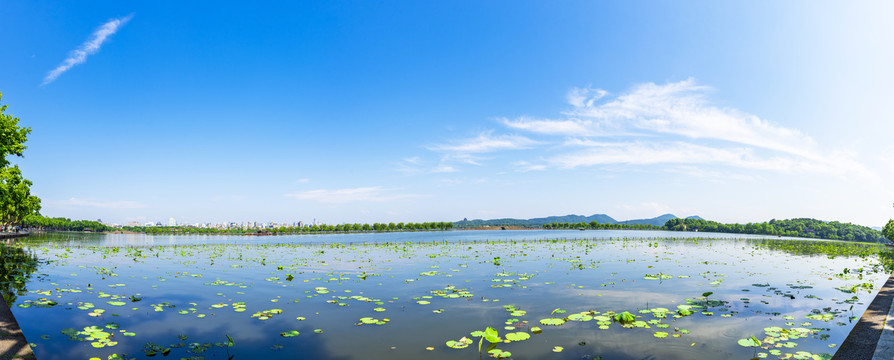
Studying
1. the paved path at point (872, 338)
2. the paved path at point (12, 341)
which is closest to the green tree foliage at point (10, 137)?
the paved path at point (12, 341)

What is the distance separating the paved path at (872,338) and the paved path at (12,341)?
13729 mm

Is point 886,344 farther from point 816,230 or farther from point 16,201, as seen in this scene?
point 816,230

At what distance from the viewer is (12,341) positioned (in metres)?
7.07

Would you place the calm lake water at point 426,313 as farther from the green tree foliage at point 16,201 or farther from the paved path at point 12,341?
the green tree foliage at point 16,201

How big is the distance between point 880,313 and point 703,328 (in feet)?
17.8

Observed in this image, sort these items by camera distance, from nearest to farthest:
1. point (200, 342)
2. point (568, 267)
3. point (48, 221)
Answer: point (200, 342), point (568, 267), point (48, 221)

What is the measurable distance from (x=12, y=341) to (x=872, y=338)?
16.4m

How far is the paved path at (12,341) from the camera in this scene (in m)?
6.44

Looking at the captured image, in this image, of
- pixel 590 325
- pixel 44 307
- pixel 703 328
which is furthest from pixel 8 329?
pixel 703 328

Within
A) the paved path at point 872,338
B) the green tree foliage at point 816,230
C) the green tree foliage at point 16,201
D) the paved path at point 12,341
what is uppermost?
the green tree foliage at point 16,201

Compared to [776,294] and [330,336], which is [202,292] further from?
[776,294]

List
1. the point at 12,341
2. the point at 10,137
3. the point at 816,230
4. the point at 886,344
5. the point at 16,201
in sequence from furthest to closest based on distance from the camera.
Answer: the point at 816,230 < the point at 16,201 < the point at 10,137 < the point at 886,344 < the point at 12,341

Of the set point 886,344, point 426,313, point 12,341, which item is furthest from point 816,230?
point 12,341

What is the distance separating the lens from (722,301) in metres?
11.6
